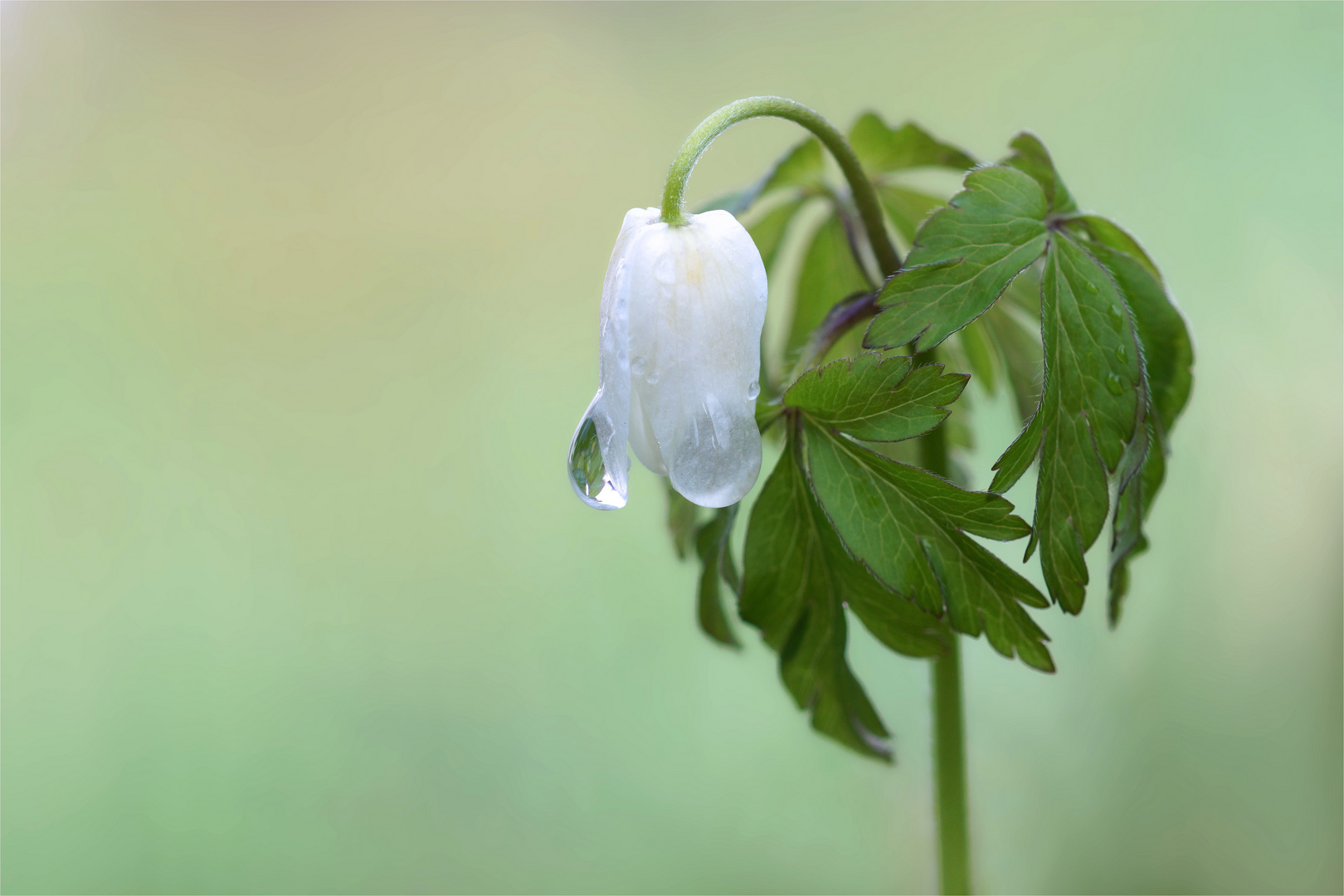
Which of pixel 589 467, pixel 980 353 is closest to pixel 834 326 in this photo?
pixel 589 467

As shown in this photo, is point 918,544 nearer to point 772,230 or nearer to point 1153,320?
point 1153,320

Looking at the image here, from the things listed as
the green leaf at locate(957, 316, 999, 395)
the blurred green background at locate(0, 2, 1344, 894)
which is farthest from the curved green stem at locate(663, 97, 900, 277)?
the blurred green background at locate(0, 2, 1344, 894)

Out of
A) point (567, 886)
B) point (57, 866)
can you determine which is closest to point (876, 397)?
point (567, 886)

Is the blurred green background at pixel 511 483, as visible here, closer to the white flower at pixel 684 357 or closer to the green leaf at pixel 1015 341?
the green leaf at pixel 1015 341

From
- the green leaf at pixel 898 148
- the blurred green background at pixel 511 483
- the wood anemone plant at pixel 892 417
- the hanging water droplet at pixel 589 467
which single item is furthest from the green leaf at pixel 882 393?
the blurred green background at pixel 511 483

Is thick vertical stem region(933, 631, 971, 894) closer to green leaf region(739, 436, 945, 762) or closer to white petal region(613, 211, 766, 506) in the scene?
green leaf region(739, 436, 945, 762)

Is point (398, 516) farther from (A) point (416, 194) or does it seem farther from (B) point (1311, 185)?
(B) point (1311, 185)
